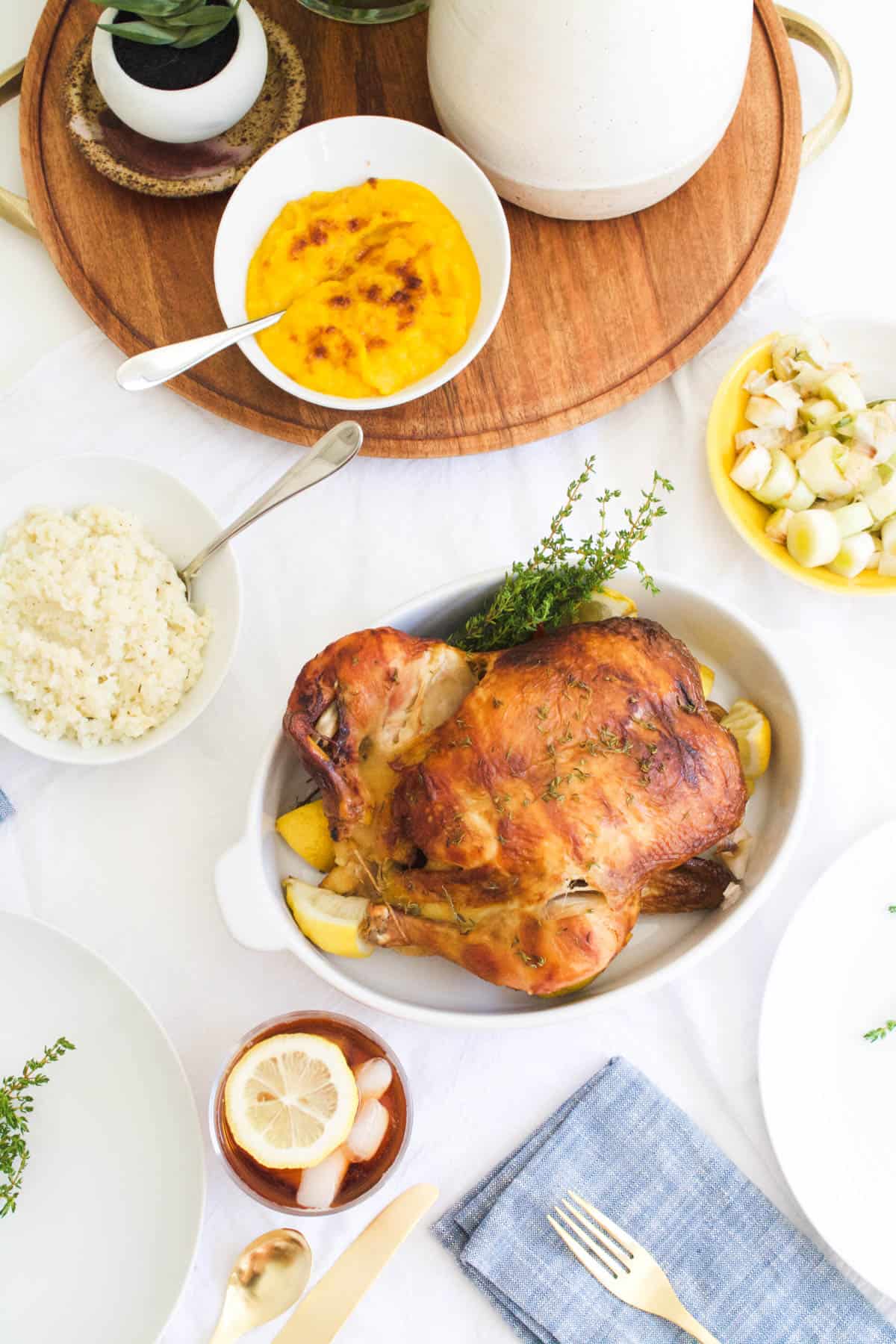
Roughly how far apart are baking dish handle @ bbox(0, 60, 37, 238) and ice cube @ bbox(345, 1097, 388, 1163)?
50.3 inches

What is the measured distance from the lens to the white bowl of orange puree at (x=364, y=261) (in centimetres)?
157

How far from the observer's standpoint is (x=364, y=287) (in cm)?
159

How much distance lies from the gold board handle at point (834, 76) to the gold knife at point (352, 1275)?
142 centimetres

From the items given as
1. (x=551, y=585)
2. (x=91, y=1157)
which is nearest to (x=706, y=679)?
(x=551, y=585)

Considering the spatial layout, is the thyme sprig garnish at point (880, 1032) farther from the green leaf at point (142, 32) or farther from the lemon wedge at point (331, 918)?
the green leaf at point (142, 32)

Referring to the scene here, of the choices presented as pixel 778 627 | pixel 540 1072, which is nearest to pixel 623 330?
pixel 778 627

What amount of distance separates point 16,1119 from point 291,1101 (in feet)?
1.09

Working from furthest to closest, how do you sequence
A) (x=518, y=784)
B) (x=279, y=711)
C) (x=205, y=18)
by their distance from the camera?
(x=279, y=711) → (x=205, y=18) → (x=518, y=784)

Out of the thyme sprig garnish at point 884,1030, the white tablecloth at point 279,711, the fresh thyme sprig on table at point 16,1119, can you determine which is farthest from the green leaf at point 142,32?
the thyme sprig garnish at point 884,1030

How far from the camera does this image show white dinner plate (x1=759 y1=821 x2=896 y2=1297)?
61.1 inches

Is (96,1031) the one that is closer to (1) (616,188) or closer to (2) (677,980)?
(2) (677,980)

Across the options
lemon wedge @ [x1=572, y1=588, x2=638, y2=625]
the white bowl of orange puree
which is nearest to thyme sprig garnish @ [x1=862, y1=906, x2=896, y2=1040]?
lemon wedge @ [x1=572, y1=588, x2=638, y2=625]

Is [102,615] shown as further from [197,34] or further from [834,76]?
[834,76]

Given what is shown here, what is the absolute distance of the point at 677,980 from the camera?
1616 mm
